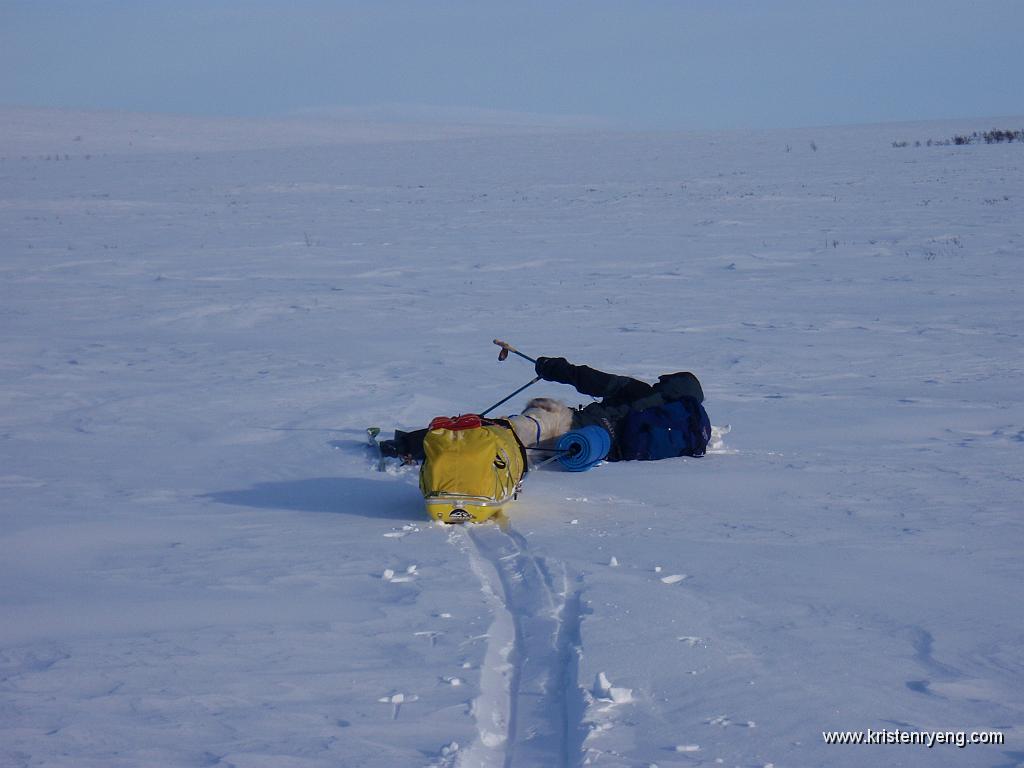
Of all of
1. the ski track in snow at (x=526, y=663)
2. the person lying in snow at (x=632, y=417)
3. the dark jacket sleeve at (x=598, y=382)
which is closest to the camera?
the ski track in snow at (x=526, y=663)

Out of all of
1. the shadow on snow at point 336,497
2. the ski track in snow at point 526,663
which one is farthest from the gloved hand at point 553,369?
the ski track in snow at point 526,663

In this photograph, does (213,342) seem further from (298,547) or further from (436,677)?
(436,677)

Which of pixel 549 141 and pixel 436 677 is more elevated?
pixel 549 141

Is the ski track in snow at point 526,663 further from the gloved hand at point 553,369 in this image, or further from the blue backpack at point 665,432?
the gloved hand at point 553,369

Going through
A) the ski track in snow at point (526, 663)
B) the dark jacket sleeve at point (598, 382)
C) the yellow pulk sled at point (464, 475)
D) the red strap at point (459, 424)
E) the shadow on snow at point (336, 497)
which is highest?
the dark jacket sleeve at point (598, 382)

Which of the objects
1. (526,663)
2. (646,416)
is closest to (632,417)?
(646,416)

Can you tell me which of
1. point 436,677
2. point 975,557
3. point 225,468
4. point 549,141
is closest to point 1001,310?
point 975,557

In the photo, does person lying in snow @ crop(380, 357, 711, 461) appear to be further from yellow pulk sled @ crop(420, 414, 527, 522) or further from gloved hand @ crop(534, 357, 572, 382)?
yellow pulk sled @ crop(420, 414, 527, 522)

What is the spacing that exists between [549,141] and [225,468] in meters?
35.0

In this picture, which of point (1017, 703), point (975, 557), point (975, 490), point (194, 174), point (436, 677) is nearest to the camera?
point (1017, 703)

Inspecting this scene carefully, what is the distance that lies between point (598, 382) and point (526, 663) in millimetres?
2641

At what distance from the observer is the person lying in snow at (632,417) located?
17.9ft

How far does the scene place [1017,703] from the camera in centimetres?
289

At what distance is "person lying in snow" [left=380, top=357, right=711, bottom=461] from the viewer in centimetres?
544
